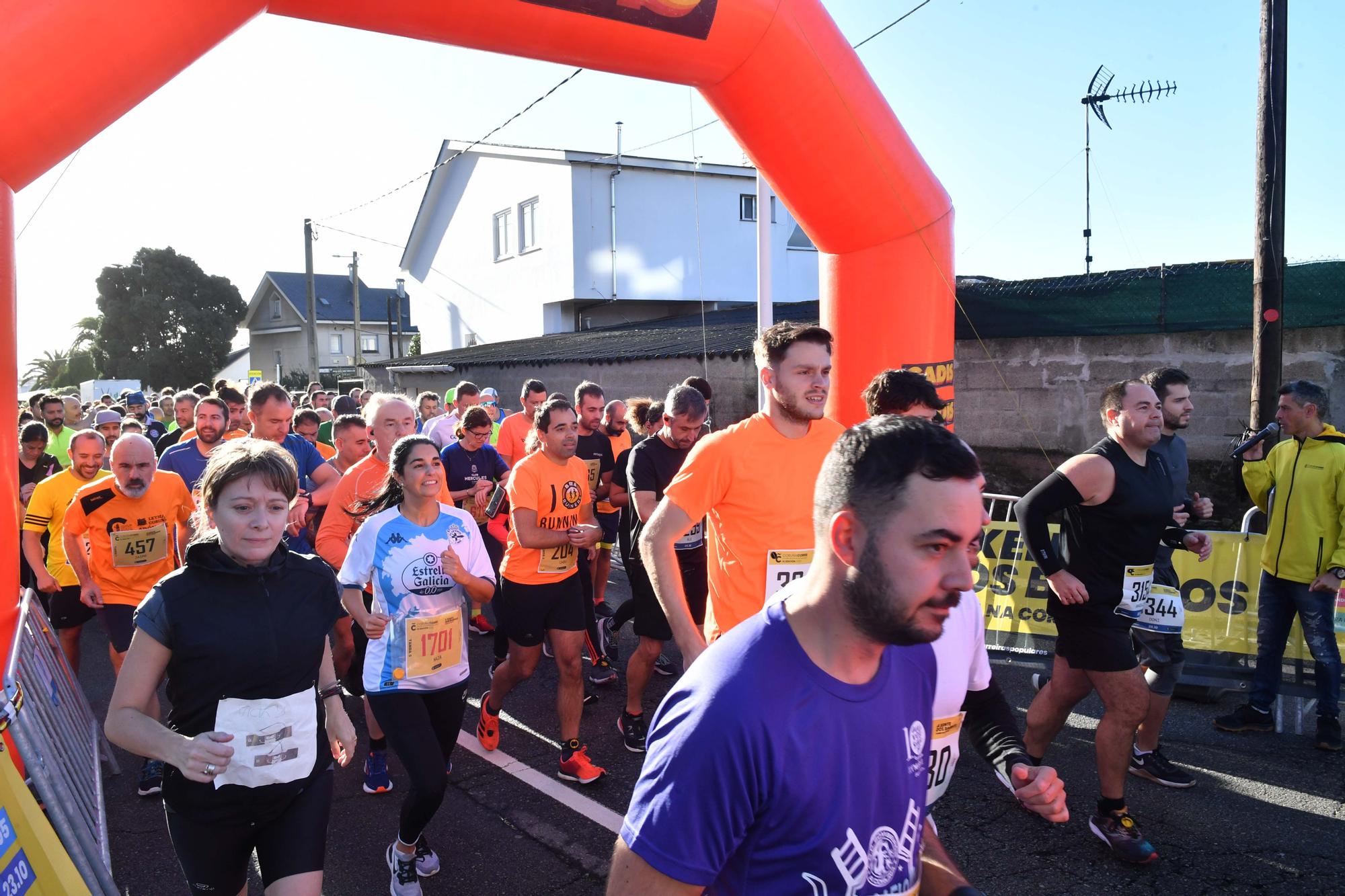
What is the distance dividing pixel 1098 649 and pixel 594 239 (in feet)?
70.7

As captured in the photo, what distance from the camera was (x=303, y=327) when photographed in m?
49.4

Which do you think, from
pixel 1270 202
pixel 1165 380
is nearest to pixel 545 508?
pixel 1165 380

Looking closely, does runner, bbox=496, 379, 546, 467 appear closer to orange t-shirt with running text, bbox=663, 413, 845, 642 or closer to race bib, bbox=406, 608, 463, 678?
race bib, bbox=406, 608, 463, 678

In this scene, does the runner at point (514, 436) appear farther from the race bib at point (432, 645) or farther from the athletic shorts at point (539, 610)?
the race bib at point (432, 645)

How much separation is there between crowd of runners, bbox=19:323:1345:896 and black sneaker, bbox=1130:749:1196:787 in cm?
2

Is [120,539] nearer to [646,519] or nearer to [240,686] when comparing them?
[646,519]

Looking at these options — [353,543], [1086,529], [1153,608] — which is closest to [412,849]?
[353,543]

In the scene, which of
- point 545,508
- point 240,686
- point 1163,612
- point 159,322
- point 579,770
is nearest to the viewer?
point 240,686

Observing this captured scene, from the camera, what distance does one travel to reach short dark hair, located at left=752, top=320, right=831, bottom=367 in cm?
361

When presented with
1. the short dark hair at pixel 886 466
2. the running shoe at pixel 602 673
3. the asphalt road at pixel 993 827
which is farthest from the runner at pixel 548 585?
the short dark hair at pixel 886 466

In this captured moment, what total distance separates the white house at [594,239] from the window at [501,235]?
Result: 4cm

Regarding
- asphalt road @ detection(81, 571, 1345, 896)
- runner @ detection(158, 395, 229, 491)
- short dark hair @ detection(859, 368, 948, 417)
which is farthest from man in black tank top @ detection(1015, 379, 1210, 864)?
runner @ detection(158, 395, 229, 491)

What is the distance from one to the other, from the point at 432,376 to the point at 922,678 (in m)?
22.4

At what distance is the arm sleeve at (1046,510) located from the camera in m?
4.21
